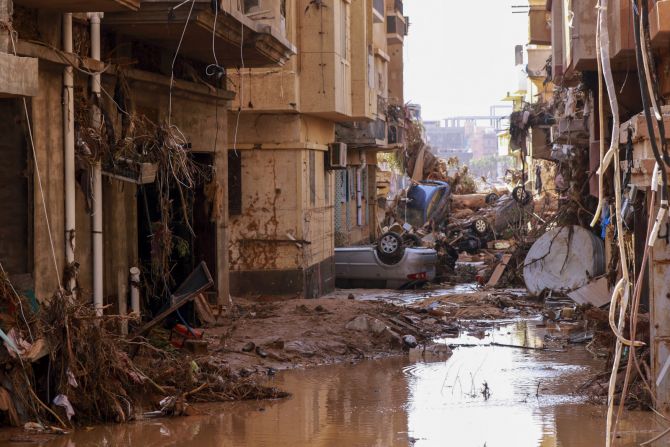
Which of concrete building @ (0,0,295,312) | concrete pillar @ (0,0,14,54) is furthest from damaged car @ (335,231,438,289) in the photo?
concrete pillar @ (0,0,14,54)

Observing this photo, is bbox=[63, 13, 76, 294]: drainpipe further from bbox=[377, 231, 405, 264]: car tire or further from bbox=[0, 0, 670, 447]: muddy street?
bbox=[377, 231, 405, 264]: car tire

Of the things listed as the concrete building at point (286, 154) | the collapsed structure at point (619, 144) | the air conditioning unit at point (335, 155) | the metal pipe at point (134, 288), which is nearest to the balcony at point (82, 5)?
the metal pipe at point (134, 288)

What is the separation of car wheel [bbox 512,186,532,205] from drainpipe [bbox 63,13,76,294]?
23978mm

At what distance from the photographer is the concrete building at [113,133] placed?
33.0 feet

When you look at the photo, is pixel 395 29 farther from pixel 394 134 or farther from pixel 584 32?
pixel 584 32

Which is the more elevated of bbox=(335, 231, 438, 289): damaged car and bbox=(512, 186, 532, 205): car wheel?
bbox=(512, 186, 532, 205): car wheel

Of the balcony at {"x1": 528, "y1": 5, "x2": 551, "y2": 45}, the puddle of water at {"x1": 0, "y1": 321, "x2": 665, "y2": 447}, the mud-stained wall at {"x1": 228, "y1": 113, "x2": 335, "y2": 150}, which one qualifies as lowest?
the puddle of water at {"x1": 0, "y1": 321, "x2": 665, "y2": 447}

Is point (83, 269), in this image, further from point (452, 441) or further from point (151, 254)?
point (452, 441)

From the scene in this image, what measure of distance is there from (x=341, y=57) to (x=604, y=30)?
17.9m

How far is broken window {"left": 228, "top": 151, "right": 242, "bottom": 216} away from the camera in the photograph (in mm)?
21031

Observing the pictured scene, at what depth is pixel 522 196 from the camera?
3438cm

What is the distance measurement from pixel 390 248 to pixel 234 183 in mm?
5018

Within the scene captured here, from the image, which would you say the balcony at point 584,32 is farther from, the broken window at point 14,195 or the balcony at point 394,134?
the balcony at point 394,134

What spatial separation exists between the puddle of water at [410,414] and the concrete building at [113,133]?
197 centimetres
